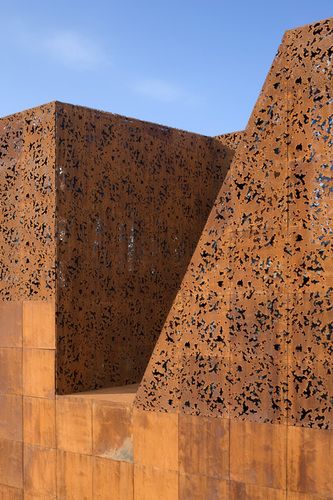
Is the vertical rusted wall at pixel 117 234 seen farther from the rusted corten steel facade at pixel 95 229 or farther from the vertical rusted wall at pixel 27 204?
the vertical rusted wall at pixel 27 204

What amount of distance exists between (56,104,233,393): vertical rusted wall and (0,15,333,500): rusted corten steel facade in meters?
0.02

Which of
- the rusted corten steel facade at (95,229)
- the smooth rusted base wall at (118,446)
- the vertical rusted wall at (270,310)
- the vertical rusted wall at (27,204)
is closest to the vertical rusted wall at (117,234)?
the rusted corten steel facade at (95,229)

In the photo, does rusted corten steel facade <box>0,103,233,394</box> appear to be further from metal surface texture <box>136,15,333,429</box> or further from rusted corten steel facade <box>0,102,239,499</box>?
metal surface texture <box>136,15,333,429</box>

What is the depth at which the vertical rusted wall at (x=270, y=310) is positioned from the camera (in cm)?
645

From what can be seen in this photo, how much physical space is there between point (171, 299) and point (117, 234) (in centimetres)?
149

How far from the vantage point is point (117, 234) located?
32.4 ft

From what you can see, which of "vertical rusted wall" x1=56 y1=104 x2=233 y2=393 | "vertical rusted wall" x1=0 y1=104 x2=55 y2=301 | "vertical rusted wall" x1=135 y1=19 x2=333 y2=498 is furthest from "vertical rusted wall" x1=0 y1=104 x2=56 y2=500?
"vertical rusted wall" x1=135 y1=19 x2=333 y2=498

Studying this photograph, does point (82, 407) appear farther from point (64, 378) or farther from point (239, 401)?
point (239, 401)

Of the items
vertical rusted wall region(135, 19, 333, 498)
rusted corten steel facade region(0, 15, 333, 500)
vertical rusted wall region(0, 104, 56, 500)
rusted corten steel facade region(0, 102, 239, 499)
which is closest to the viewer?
vertical rusted wall region(135, 19, 333, 498)

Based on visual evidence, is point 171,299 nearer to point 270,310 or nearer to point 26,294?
point 26,294

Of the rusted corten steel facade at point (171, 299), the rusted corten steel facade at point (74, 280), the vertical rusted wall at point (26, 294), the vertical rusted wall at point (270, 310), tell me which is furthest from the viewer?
the vertical rusted wall at point (26, 294)

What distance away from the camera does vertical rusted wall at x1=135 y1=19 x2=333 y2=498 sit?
6445 mm

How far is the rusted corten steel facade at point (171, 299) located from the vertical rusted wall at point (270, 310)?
0.05 feet

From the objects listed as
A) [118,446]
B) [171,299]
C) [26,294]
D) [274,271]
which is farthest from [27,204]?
[274,271]
